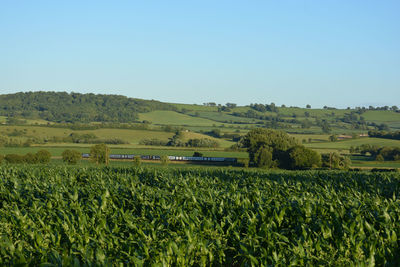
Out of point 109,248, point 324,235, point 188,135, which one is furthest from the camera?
point 188,135

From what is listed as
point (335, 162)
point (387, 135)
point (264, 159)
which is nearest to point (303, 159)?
point (335, 162)

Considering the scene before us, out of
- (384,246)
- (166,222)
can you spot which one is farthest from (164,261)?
(384,246)

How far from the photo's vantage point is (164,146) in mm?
147625

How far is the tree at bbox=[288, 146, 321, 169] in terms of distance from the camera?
93062mm

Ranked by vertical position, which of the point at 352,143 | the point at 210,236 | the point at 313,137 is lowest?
the point at 352,143

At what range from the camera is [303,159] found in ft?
307

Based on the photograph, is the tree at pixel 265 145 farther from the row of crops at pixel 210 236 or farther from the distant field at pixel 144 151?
the row of crops at pixel 210 236

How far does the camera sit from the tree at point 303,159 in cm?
9306

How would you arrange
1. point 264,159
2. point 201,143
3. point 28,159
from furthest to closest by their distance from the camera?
1. point 201,143
2. point 264,159
3. point 28,159

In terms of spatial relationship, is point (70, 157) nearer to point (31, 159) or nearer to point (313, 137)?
point (31, 159)

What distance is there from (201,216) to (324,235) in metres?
3.76

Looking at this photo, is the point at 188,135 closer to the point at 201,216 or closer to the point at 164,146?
the point at 164,146

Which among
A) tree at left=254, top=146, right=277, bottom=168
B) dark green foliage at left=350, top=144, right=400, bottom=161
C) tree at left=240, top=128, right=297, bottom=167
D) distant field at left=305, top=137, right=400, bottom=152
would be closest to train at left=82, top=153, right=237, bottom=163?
tree at left=240, top=128, right=297, bottom=167

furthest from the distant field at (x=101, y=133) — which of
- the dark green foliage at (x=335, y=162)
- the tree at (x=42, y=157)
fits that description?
the dark green foliage at (x=335, y=162)
